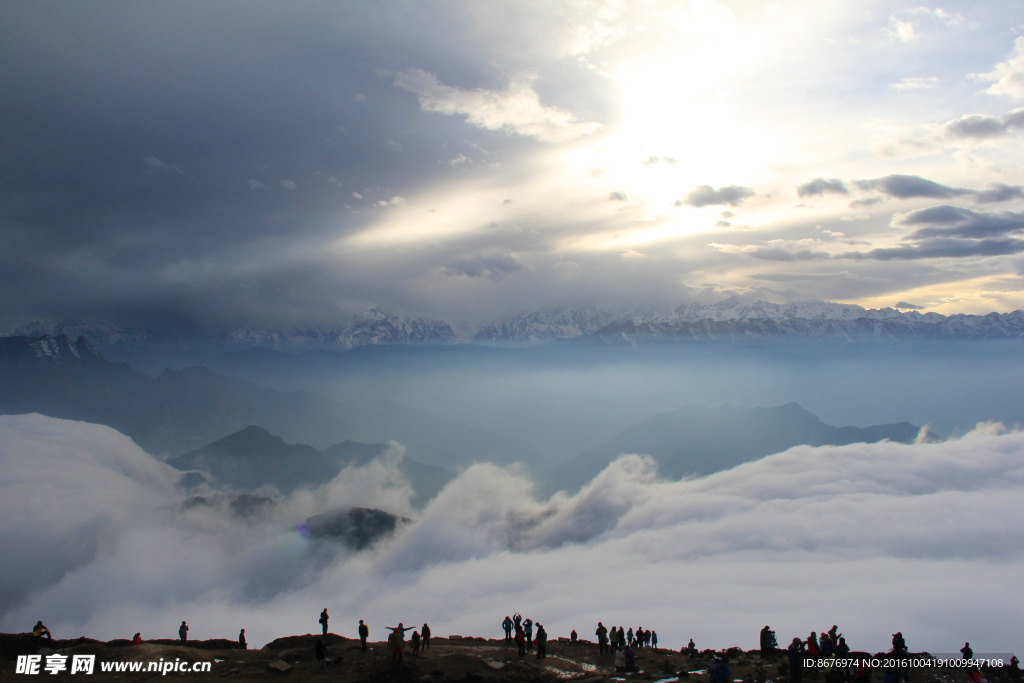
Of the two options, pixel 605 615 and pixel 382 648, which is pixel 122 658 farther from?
pixel 605 615

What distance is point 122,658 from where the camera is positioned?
3547cm

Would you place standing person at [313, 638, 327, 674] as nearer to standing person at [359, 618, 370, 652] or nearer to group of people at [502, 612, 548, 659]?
standing person at [359, 618, 370, 652]

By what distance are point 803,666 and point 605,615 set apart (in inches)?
4236

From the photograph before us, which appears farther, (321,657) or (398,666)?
(321,657)

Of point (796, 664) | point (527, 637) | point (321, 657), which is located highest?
point (796, 664)

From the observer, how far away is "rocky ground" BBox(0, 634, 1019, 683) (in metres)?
32.5

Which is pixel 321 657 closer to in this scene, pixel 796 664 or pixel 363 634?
pixel 363 634

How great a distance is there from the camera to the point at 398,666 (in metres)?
33.4

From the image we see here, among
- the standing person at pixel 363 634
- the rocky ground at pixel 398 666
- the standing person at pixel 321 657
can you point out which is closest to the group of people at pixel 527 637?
the rocky ground at pixel 398 666

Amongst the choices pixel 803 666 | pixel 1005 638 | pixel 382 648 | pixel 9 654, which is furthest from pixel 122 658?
pixel 1005 638

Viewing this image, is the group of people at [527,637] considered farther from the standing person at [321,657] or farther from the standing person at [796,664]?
the standing person at [796,664]

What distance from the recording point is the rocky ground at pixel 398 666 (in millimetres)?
32500

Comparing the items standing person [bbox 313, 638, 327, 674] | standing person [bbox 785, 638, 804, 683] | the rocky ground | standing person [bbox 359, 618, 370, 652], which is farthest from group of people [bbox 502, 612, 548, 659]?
standing person [bbox 785, 638, 804, 683]

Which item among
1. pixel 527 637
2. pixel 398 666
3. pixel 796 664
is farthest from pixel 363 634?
pixel 796 664
